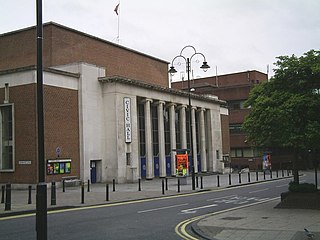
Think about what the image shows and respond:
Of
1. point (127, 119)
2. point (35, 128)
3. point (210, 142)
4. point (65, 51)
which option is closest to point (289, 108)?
point (35, 128)

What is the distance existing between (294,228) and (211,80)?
77.0 m

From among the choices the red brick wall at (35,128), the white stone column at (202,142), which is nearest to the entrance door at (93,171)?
the red brick wall at (35,128)

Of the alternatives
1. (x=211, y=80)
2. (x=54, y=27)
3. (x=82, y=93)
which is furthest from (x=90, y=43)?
(x=211, y=80)

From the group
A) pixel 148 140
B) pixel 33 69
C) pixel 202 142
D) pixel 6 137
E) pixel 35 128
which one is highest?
pixel 33 69

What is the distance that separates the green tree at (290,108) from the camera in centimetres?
1538

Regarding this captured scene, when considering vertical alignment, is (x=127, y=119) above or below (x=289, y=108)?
above

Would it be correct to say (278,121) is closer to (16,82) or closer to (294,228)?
(294,228)

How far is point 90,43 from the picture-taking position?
46.2m

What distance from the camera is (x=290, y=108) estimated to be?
15.4 m

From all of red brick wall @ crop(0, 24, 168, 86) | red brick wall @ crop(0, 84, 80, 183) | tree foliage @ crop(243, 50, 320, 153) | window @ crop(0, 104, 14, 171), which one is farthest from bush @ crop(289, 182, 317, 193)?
red brick wall @ crop(0, 24, 168, 86)

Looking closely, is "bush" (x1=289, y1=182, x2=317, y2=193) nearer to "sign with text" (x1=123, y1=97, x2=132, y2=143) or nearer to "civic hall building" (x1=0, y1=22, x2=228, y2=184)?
"civic hall building" (x1=0, y1=22, x2=228, y2=184)

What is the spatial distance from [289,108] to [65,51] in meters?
31.9

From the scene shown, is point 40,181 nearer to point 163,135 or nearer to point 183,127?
point 163,135

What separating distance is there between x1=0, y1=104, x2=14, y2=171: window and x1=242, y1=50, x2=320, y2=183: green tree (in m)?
24.3
